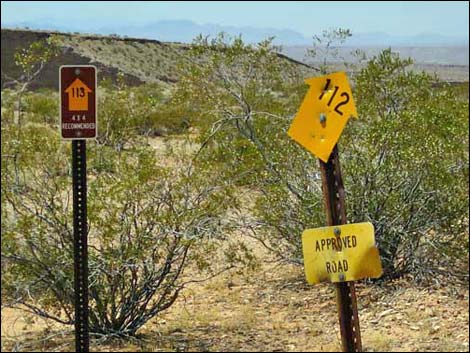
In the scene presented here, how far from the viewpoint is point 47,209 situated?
21.2 ft

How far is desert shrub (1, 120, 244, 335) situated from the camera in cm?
634

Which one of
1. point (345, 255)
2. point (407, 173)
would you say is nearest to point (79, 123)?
point (345, 255)

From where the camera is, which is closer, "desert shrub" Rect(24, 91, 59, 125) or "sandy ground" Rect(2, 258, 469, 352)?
"sandy ground" Rect(2, 258, 469, 352)

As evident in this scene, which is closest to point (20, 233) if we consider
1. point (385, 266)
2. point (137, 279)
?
point (137, 279)

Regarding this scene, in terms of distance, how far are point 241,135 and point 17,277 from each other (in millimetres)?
2950

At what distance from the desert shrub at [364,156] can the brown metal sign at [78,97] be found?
358cm

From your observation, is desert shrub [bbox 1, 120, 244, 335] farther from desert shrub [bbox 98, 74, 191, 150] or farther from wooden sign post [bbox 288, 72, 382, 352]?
wooden sign post [bbox 288, 72, 382, 352]

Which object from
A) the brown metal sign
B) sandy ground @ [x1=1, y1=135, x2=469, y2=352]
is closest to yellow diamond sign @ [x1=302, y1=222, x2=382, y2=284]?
the brown metal sign

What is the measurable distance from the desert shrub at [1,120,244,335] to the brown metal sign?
237 centimetres

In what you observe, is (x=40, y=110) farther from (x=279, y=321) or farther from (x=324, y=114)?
(x=324, y=114)

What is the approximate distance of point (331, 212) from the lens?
3.39 m

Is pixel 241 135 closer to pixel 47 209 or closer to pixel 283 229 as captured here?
pixel 283 229

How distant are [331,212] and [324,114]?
1.31ft

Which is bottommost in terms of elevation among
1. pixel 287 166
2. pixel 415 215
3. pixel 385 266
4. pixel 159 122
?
pixel 385 266
